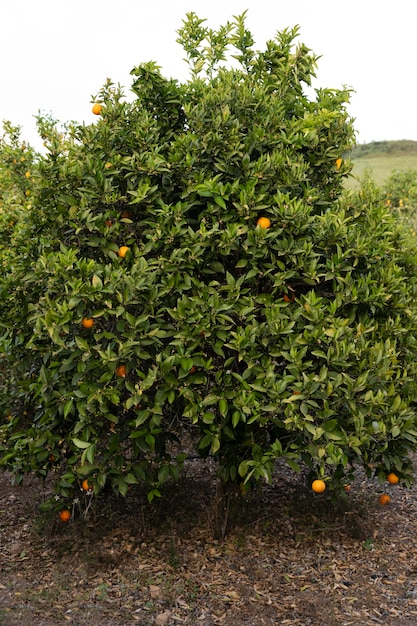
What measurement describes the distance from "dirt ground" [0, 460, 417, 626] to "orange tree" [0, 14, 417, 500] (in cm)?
59

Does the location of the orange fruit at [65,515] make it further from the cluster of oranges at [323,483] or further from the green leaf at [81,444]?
the cluster of oranges at [323,483]

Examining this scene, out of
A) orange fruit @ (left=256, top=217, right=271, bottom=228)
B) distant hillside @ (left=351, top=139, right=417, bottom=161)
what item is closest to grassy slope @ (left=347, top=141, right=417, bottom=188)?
distant hillside @ (left=351, top=139, right=417, bottom=161)

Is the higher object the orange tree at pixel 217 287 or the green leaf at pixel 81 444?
the orange tree at pixel 217 287

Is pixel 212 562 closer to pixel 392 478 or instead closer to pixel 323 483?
pixel 323 483

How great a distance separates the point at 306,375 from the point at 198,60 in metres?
2.43

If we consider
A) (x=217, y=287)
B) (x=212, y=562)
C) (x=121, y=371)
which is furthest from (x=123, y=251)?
(x=212, y=562)

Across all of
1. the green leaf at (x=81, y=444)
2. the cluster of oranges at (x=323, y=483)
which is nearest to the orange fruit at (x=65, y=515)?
the green leaf at (x=81, y=444)

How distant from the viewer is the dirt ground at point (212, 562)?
13.7ft

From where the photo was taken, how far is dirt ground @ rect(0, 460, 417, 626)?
13.7 ft

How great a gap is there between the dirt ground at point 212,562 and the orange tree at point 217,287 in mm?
588

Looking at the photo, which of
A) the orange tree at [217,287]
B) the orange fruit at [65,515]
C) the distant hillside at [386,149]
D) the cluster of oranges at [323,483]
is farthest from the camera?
the distant hillside at [386,149]

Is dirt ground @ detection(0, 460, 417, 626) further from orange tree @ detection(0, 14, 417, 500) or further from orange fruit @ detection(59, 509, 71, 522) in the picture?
orange tree @ detection(0, 14, 417, 500)

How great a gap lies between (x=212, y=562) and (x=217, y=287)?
1870 millimetres

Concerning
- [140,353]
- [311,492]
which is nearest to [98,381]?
[140,353]
